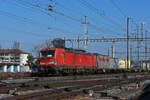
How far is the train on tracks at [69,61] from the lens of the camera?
28.0 metres

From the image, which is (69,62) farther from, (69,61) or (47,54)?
(47,54)

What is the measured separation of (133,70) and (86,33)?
62.5ft

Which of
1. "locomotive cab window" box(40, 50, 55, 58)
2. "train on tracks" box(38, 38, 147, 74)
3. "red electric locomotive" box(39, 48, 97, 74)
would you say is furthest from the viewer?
"locomotive cab window" box(40, 50, 55, 58)

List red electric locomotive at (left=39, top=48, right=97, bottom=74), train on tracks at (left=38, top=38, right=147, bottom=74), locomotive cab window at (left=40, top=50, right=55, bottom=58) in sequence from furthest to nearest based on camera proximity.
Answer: locomotive cab window at (left=40, top=50, right=55, bottom=58), train on tracks at (left=38, top=38, right=147, bottom=74), red electric locomotive at (left=39, top=48, right=97, bottom=74)

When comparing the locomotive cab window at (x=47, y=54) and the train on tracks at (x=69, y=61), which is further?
the locomotive cab window at (x=47, y=54)

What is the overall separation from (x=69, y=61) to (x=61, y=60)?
2.02m

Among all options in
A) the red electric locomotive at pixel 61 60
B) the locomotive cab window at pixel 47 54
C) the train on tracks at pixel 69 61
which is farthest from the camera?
the locomotive cab window at pixel 47 54

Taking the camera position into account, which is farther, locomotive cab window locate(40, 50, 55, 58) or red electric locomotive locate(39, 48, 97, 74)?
locomotive cab window locate(40, 50, 55, 58)

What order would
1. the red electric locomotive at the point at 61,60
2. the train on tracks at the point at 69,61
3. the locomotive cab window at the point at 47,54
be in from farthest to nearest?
the locomotive cab window at the point at 47,54
the train on tracks at the point at 69,61
the red electric locomotive at the point at 61,60

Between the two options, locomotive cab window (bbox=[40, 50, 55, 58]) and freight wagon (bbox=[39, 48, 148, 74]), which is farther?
locomotive cab window (bbox=[40, 50, 55, 58])

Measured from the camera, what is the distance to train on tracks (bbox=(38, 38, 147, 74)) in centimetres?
2800

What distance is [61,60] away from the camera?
28.8 m

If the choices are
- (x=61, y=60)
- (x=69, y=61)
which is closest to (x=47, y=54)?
(x=61, y=60)

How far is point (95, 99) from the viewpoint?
37.4 feet
